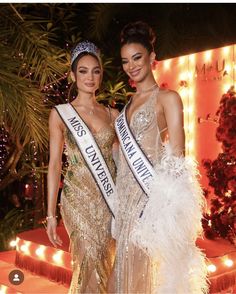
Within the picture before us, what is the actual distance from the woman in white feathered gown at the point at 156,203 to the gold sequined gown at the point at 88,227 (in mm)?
158

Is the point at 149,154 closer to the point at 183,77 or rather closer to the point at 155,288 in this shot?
the point at 155,288

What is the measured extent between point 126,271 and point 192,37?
3890 mm

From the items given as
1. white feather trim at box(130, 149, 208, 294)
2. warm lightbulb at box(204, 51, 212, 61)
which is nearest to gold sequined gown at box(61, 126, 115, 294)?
white feather trim at box(130, 149, 208, 294)

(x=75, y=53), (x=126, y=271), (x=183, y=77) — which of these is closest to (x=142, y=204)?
(x=126, y=271)

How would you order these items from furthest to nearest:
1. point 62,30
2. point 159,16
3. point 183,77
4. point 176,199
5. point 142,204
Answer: point 159,16
point 62,30
point 183,77
point 142,204
point 176,199

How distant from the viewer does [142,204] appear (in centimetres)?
224

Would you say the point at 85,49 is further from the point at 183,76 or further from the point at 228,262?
the point at 183,76

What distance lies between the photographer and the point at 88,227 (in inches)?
99.0

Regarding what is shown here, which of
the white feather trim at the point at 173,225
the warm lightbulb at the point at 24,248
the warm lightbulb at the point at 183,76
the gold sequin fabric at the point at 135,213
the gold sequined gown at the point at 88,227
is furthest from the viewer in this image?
the warm lightbulb at the point at 183,76

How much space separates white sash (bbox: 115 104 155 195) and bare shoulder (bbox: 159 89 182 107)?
226 millimetres

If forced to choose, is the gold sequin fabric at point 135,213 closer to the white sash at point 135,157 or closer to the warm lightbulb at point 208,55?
the white sash at point 135,157

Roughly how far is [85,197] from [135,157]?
41 cm

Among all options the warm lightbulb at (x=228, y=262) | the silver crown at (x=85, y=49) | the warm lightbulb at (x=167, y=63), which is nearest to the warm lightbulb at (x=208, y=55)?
the warm lightbulb at (x=167, y=63)

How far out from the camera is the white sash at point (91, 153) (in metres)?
2.52
